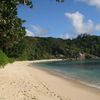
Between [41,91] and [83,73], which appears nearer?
[41,91]

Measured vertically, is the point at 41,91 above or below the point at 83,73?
above

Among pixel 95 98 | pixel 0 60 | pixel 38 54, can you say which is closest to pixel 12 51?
pixel 0 60

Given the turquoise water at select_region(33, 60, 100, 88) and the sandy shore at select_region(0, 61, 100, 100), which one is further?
the turquoise water at select_region(33, 60, 100, 88)

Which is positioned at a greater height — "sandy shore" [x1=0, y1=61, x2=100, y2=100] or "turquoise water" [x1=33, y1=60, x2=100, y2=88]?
"sandy shore" [x1=0, y1=61, x2=100, y2=100]

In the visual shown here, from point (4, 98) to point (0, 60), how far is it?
32154mm

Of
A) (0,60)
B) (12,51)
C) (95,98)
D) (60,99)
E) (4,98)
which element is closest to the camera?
(4,98)

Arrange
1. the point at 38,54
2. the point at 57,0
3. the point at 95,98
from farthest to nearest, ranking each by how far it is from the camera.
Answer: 1. the point at 38,54
2. the point at 95,98
3. the point at 57,0

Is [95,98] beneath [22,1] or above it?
beneath

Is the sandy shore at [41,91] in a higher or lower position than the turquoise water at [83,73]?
higher

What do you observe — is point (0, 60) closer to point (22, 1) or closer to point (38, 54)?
point (22, 1)

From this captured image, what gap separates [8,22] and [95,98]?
914cm

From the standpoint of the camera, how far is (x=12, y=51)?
88.2 m

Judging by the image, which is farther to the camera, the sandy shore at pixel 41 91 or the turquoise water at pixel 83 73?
the turquoise water at pixel 83 73

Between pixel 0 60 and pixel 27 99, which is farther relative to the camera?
pixel 0 60
